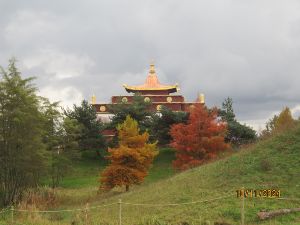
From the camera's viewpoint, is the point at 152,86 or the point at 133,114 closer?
the point at 133,114

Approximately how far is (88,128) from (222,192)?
31521 mm

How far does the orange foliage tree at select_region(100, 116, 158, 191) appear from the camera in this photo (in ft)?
95.6

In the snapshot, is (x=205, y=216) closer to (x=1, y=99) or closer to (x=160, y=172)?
(x=1, y=99)

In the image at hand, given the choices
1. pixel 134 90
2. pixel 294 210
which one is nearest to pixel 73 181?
pixel 134 90

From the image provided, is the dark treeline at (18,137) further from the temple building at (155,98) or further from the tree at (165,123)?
the temple building at (155,98)

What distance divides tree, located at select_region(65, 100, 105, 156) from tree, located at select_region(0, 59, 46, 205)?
67.5ft

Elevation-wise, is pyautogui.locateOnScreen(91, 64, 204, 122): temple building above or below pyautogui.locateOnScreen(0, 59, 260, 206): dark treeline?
above

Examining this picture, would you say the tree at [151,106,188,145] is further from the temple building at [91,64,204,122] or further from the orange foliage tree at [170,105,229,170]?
the orange foliage tree at [170,105,229,170]

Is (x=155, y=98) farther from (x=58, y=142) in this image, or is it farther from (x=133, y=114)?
(x=58, y=142)

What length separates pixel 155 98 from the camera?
5941cm

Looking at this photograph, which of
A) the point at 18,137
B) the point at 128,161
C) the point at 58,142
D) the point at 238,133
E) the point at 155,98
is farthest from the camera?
the point at 155,98

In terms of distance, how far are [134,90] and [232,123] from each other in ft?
63.0
